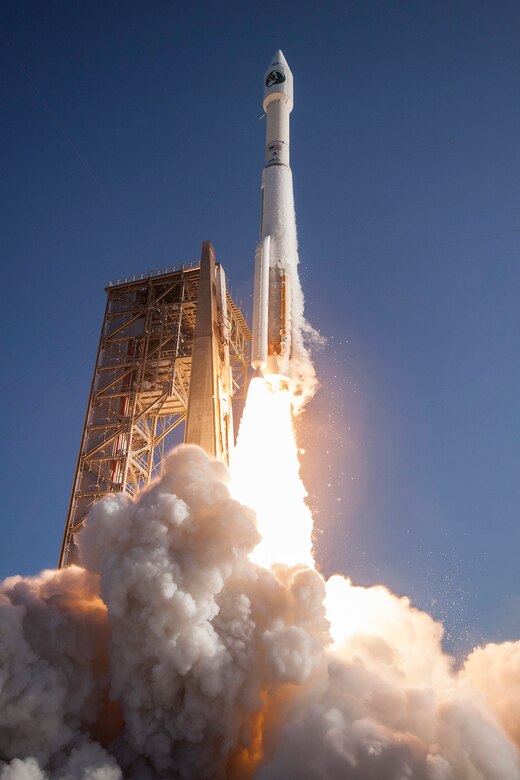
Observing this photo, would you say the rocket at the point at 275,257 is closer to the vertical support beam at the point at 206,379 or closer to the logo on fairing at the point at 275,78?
the logo on fairing at the point at 275,78

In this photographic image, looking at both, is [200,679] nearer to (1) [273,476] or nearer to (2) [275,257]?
(1) [273,476]

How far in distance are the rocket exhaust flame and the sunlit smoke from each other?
11.1ft

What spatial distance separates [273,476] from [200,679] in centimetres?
716

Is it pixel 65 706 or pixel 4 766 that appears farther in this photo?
pixel 65 706

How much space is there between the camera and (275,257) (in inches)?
853

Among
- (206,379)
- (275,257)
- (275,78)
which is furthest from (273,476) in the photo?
(275,78)

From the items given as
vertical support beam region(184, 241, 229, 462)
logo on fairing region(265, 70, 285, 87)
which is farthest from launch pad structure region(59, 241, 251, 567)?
logo on fairing region(265, 70, 285, 87)

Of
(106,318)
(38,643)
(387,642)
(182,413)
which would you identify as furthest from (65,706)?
(106,318)

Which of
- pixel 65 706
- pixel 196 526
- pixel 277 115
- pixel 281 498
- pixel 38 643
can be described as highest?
pixel 277 115

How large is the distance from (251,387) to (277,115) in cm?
1026

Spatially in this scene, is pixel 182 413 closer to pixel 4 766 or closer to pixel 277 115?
pixel 277 115

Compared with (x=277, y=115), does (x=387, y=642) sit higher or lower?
lower

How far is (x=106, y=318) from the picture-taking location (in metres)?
28.7

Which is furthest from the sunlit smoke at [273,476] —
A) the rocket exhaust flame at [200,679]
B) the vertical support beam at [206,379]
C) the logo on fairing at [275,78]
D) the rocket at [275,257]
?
the logo on fairing at [275,78]
